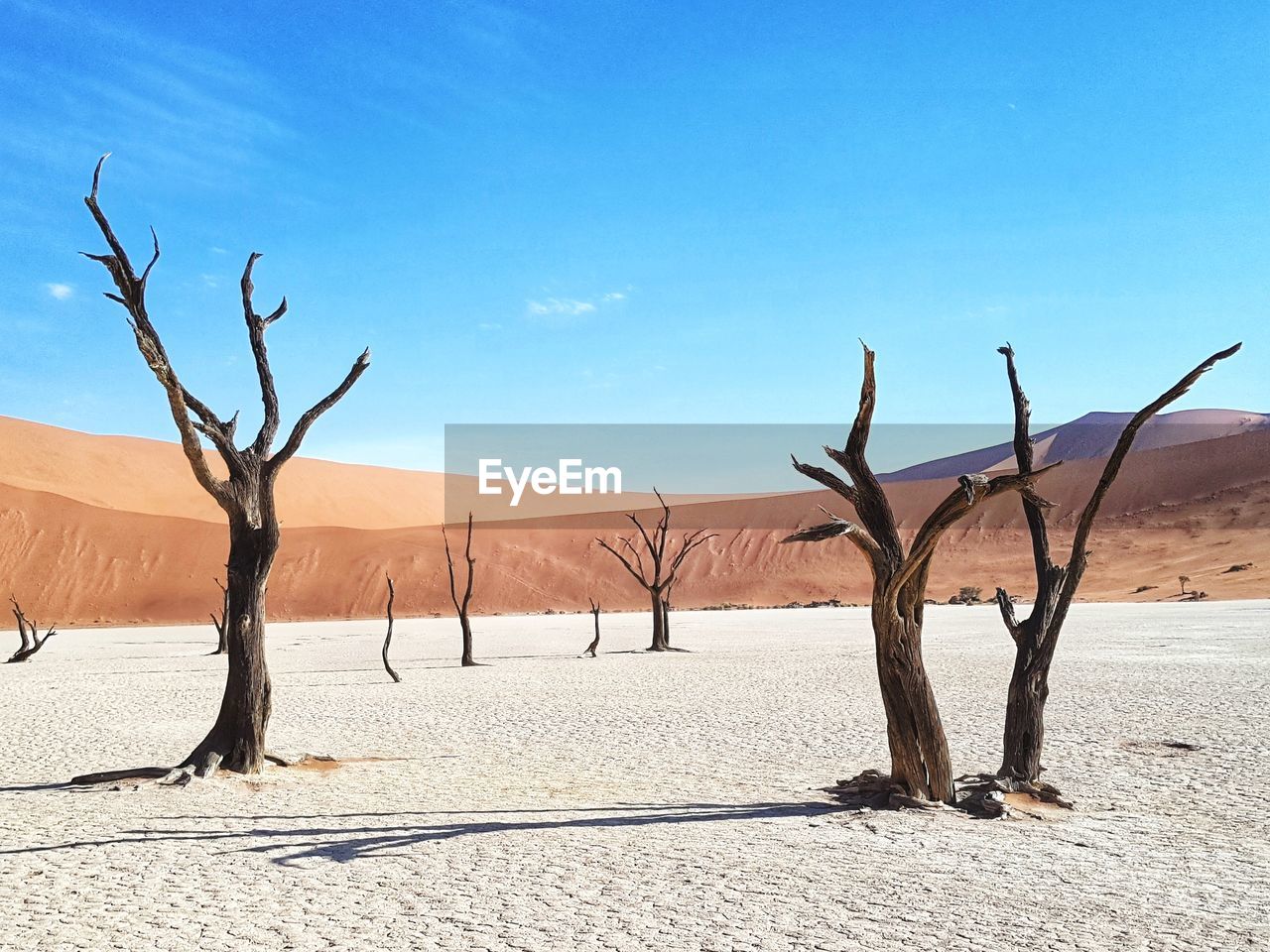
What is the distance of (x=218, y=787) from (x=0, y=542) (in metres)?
70.0

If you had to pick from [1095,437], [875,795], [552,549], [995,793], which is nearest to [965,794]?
[995,793]

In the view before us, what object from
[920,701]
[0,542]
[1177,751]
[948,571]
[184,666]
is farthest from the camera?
[948,571]

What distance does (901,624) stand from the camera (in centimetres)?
895

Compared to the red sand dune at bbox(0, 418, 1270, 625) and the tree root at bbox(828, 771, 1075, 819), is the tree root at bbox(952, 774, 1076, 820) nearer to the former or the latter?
the tree root at bbox(828, 771, 1075, 819)

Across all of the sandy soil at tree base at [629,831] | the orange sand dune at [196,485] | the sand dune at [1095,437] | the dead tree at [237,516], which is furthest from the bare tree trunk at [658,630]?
the sand dune at [1095,437]

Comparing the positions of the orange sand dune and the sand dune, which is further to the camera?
the sand dune

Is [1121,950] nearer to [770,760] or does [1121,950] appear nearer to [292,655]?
[770,760]

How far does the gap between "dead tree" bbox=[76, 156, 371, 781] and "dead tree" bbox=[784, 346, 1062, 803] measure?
5.86 meters

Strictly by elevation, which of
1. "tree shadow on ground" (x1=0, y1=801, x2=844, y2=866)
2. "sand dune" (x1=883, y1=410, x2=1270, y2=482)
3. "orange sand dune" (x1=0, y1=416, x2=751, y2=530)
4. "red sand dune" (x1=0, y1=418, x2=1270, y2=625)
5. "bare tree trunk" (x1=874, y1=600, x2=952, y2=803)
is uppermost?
"sand dune" (x1=883, y1=410, x2=1270, y2=482)

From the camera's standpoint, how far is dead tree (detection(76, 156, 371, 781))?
35.0 feet

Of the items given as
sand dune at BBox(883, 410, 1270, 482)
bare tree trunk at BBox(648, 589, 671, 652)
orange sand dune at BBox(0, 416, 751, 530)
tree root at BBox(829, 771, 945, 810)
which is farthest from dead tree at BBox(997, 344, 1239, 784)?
sand dune at BBox(883, 410, 1270, 482)

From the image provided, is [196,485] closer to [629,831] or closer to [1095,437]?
[629,831]

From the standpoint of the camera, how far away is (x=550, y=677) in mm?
22031

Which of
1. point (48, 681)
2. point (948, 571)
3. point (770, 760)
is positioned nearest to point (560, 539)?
point (948, 571)
